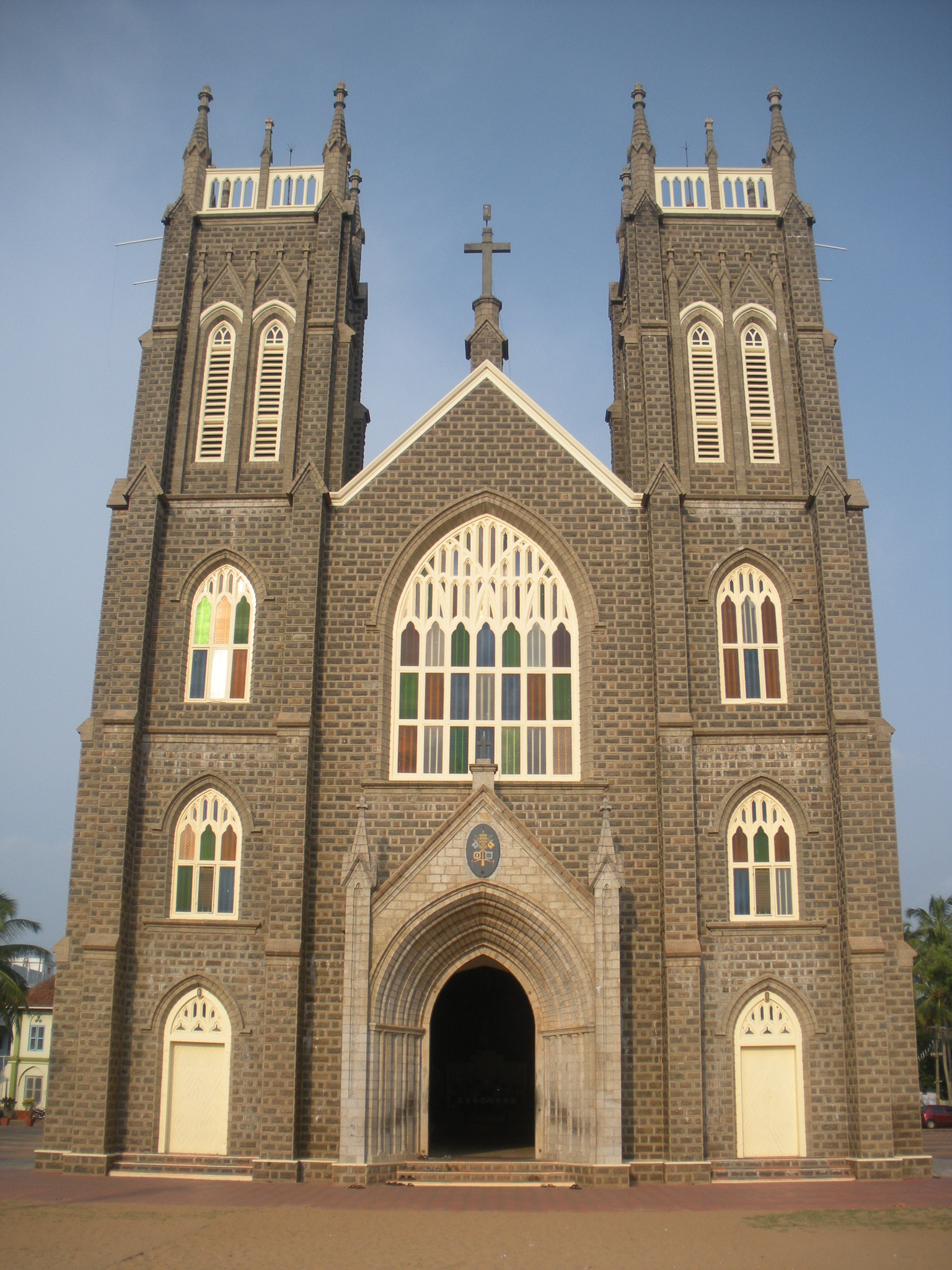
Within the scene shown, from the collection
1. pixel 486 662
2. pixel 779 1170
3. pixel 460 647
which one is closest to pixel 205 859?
pixel 460 647

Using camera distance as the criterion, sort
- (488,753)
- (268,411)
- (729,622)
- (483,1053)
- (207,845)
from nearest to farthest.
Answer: (207,845), (488,753), (729,622), (268,411), (483,1053)

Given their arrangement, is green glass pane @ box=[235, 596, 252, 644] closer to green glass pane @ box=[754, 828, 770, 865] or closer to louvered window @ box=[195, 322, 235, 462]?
louvered window @ box=[195, 322, 235, 462]

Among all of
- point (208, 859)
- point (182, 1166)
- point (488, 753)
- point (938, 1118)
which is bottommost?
point (938, 1118)

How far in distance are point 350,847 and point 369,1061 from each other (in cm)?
329

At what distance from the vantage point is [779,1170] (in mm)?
18203

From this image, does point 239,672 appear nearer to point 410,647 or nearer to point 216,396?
point 410,647

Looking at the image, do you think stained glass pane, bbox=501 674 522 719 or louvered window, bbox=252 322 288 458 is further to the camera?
louvered window, bbox=252 322 288 458

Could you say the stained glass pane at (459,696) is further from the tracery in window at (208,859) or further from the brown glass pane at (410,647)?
the tracery in window at (208,859)

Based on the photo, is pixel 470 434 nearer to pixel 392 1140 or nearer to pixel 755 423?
pixel 755 423

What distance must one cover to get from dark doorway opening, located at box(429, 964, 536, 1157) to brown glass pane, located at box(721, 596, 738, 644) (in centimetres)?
Result: 907

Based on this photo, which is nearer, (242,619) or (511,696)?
(511,696)

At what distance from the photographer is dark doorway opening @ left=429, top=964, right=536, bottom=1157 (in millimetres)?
24875

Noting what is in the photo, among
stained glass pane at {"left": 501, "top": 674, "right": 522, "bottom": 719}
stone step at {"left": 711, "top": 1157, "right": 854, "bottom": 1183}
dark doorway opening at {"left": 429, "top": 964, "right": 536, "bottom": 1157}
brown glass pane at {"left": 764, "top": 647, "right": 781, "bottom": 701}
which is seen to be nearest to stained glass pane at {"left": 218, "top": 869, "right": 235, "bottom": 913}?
stained glass pane at {"left": 501, "top": 674, "right": 522, "bottom": 719}

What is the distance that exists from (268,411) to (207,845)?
27.7 feet
